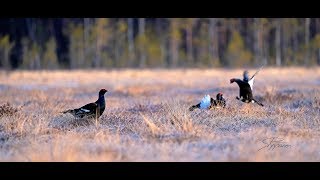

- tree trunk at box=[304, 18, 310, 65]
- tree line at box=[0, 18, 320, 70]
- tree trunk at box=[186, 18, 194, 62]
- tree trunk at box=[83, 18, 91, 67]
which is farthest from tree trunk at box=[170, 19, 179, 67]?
tree trunk at box=[304, 18, 310, 65]

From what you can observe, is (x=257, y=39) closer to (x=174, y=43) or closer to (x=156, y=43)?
(x=174, y=43)

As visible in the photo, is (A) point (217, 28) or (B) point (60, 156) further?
(A) point (217, 28)

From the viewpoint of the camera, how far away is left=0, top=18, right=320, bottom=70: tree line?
152ft

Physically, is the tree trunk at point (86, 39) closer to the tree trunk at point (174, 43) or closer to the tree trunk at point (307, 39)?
the tree trunk at point (174, 43)

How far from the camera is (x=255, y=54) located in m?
49.9

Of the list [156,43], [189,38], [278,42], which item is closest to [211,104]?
[156,43]

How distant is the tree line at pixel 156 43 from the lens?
4634 cm

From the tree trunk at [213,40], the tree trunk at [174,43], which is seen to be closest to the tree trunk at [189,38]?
the tree trunk at [174,43]

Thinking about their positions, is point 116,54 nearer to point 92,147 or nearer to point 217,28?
point 217,28

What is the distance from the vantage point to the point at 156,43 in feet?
159
